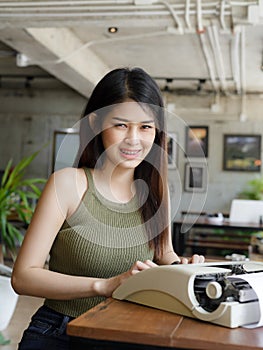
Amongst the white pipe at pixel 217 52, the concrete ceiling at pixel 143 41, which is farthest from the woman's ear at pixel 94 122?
the white pipe at pixel 217 52

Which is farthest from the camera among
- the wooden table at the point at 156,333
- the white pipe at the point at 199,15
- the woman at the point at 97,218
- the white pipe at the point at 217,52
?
the white pipe at the point at 217,52

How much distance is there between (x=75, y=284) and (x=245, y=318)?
1.40ft

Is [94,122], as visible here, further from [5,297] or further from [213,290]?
[5,297]

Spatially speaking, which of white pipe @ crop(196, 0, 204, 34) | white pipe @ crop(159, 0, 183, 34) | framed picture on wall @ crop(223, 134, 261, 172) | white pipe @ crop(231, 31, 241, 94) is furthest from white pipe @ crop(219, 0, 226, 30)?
framed picture on wall @ crop(223, 134, 261, 172)

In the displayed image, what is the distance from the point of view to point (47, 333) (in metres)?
1.26

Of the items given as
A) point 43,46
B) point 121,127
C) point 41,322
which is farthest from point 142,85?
point 43,46

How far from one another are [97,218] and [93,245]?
72 mm

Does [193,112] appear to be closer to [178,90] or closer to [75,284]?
[178,90]

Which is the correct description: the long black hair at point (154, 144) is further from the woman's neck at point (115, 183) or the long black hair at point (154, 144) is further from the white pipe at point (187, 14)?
the white pipe at point (187, 14)

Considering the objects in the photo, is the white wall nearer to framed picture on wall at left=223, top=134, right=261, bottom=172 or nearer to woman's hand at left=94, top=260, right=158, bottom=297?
framed picture on wall at left=223, top=134, right=261, bottom=172

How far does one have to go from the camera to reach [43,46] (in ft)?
17.0

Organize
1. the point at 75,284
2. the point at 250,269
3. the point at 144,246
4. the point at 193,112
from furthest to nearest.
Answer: the point at 193,112, the point at 144,246, the point at 75,284, the point at 250,269

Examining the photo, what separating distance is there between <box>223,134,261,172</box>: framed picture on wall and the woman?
26.3ft

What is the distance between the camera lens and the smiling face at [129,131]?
1240 millimetres
